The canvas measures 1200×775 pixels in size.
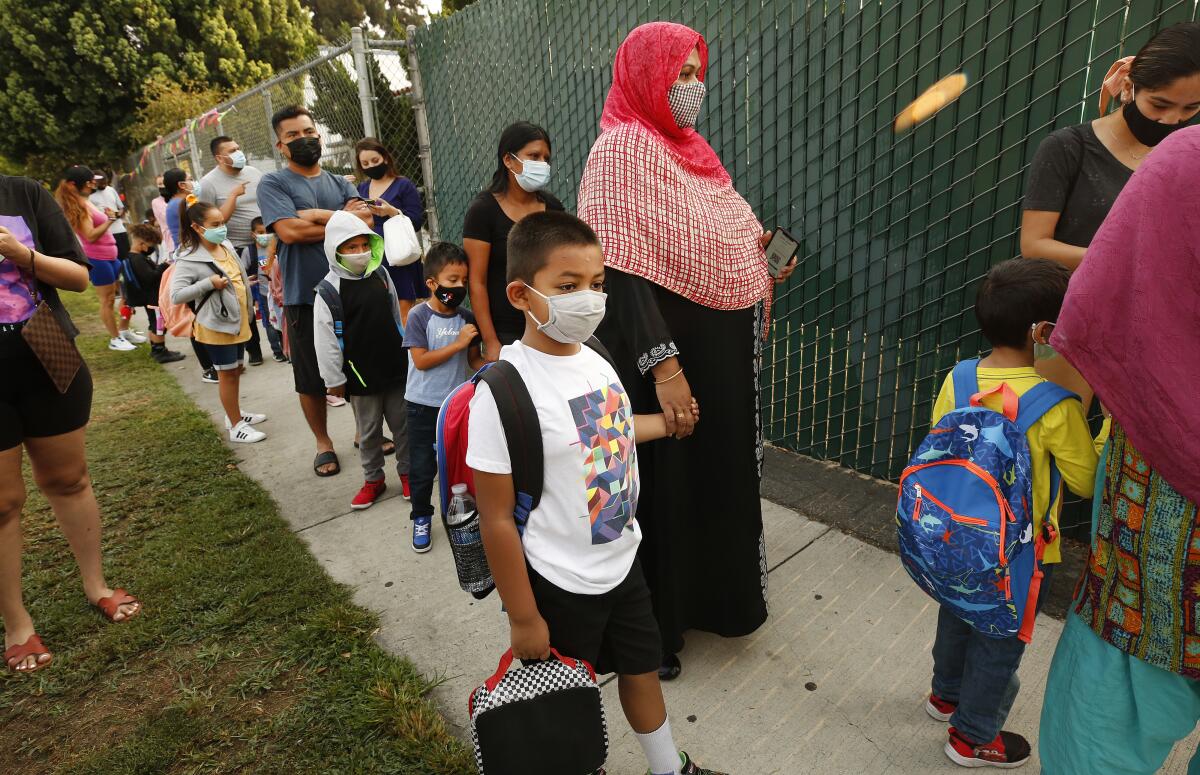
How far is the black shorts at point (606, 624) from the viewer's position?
1660 millimetres

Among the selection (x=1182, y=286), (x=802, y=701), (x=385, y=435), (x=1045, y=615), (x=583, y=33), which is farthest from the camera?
(x=385, y=435)

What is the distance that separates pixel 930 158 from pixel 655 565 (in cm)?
223

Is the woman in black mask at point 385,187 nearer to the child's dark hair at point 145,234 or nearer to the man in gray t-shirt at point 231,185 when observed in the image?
the man in gray t-shirt at point 231,185

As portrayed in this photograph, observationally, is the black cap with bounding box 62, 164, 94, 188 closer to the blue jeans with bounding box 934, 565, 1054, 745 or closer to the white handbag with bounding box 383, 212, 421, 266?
the white handbag with bounding box 383, 212, 421, 266

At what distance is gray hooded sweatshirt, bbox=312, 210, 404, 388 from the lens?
11.6 feet

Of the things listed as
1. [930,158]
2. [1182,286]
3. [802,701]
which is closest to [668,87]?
[1182,286]

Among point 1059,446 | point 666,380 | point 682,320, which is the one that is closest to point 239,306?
point 682,320

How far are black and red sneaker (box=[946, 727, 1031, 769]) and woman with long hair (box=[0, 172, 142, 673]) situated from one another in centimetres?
321

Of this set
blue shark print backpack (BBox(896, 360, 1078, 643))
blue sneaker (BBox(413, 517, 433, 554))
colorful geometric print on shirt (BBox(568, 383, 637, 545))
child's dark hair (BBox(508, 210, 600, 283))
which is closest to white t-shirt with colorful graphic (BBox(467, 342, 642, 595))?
colorful geometric print on shirt (BBox(568, 383, 637, 545))

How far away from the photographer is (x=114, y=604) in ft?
10.0

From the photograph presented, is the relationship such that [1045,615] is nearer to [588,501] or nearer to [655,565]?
[655,565]

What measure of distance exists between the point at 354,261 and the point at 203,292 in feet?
6.12

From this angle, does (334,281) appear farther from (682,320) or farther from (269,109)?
(269,109)

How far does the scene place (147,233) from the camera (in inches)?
281
